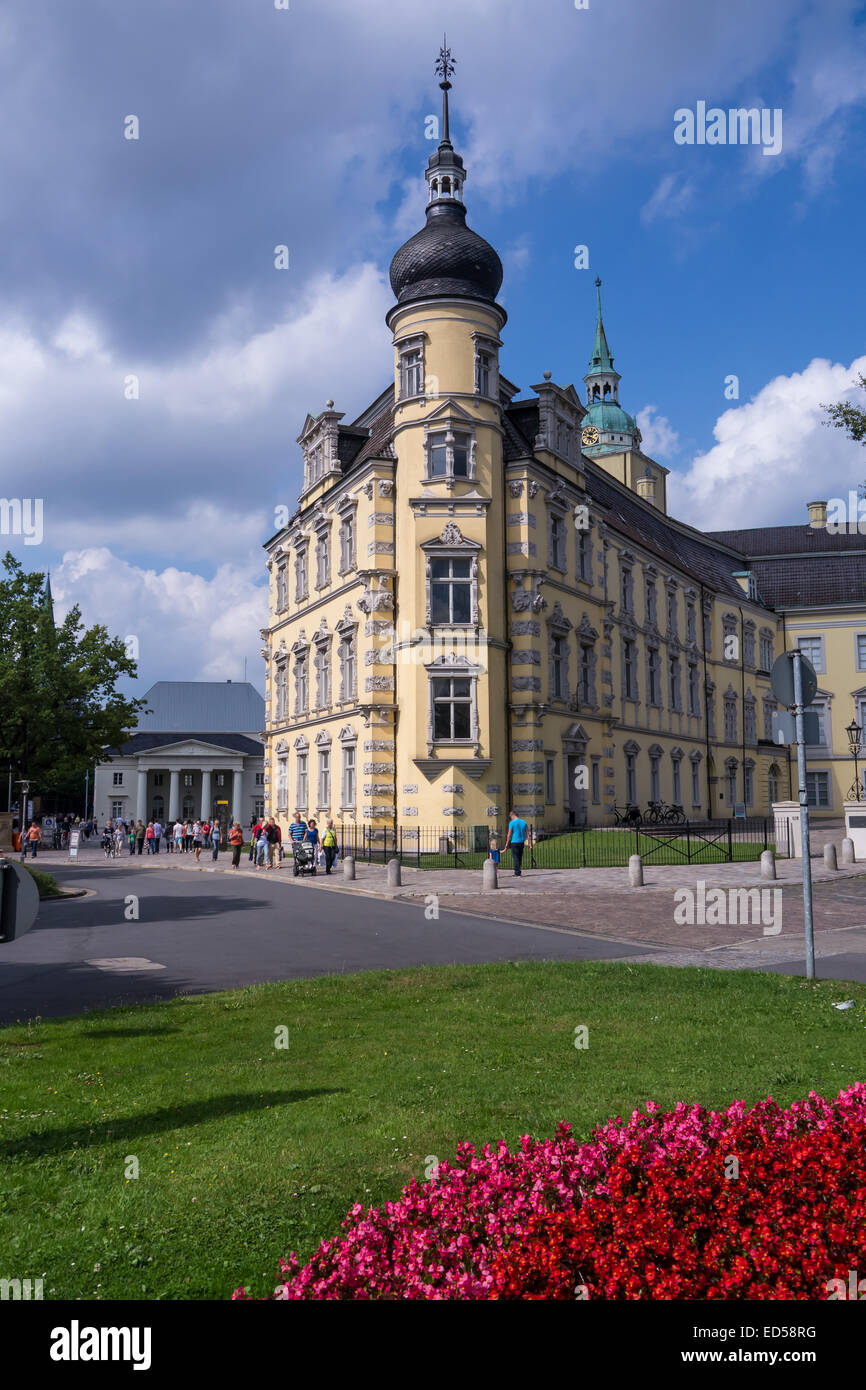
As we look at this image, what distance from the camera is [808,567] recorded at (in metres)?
68.2

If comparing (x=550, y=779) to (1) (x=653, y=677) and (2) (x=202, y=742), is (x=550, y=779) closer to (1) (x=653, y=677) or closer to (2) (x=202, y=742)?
(1) (x=653, y=677)

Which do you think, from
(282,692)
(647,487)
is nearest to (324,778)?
(282,692)

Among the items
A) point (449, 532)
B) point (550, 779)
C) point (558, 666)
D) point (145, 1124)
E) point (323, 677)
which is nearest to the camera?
point (145, 1124)

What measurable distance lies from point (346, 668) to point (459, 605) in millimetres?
6297

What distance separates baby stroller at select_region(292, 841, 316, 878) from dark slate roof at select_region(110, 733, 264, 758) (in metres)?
70.7

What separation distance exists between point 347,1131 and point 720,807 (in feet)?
177

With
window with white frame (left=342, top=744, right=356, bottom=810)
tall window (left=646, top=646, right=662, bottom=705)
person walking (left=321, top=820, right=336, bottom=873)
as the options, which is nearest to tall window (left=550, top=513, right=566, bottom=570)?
window with white frame (left=342, top=744, right=356, bottom=810)

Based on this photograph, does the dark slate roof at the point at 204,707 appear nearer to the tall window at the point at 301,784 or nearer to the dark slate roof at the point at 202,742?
the dark slate roof at the point at 202,742

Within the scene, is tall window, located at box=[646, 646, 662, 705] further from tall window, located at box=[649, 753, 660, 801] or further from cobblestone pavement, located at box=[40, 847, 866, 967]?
cobblestone pavement, located at box=[40, 847, 866, 967]

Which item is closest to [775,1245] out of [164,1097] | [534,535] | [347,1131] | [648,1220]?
[648,1220]

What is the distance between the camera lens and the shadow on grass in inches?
223

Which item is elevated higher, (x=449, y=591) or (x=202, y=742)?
(x=449, y=591)

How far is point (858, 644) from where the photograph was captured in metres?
64.2

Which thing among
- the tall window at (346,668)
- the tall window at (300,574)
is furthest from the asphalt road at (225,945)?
the tall window at (300,574)
